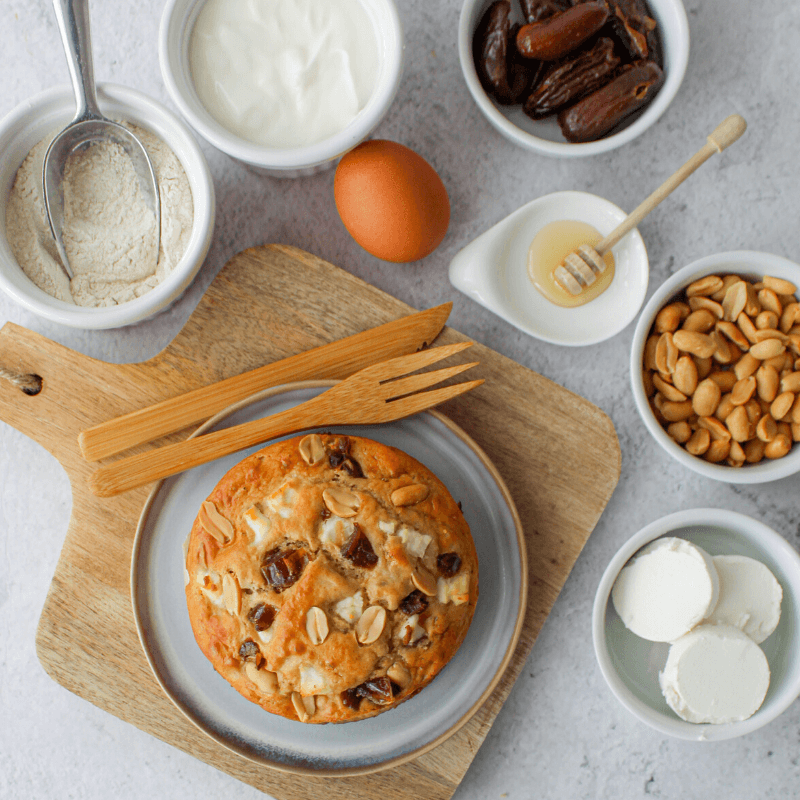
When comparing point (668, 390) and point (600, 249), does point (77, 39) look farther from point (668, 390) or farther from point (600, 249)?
point (668, 390)

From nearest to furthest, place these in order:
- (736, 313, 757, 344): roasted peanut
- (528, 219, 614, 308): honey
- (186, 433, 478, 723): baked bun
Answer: (186, 433, 478, 723): baked bun, (736, 313, 757, 344): roasted peanut, (528, 219, 614, 308): honey

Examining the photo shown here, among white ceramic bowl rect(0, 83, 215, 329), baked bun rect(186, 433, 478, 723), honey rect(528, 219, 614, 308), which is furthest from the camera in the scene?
honey rect(528, 219, 614, 308)

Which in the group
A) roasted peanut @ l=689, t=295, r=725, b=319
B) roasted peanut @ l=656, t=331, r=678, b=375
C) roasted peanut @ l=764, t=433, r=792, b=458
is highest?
roasted peanut @ l=689, t=295, r=725, b=319

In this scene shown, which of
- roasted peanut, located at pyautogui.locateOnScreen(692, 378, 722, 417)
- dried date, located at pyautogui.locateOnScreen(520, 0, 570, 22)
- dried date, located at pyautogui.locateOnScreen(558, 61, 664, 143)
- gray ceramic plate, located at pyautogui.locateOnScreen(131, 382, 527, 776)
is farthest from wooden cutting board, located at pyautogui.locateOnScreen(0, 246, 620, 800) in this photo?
dried date, located at pyautogui.locateOnScreen(520, 0, 570, 22)

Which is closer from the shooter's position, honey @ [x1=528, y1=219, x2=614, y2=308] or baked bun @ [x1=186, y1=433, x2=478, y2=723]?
baked bun @ [x1=186, y1=433, x2=478, y2=723]

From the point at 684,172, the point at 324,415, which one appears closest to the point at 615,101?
the point at 684,172

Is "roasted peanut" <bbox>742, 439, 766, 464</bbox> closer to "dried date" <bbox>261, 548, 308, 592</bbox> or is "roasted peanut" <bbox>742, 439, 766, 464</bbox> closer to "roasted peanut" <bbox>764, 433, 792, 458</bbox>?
"roasted peanut" <bbox>764, 433, 792, 458</bbox>

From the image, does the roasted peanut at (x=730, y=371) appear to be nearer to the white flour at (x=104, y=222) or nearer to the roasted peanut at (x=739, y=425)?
the roasted peanut at (x=739, y=425)
